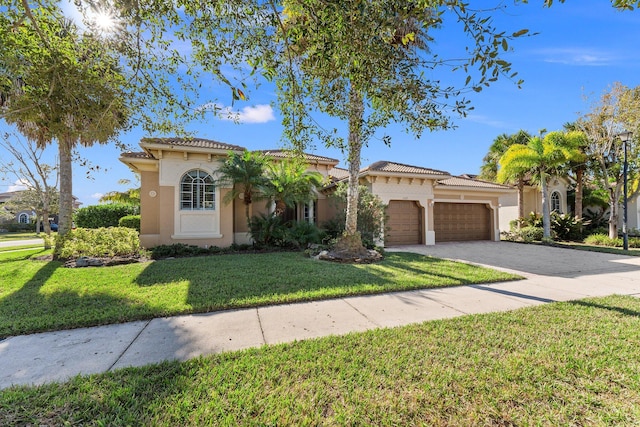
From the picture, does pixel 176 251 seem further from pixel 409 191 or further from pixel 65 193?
pixel 409 191

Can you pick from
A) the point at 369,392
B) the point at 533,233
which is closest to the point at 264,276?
the point at 369,392

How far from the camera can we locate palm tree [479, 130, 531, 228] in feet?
60.3

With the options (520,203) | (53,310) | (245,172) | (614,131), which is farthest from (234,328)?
(614,131)

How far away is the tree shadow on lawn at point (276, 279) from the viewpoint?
5301mm

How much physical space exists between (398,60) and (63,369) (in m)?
5.61

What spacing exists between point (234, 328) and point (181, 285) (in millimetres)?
2882

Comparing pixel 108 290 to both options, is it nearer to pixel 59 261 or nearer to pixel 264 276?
pixel 264 276

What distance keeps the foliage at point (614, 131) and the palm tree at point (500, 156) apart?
351cm

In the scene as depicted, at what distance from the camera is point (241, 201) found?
13.4 m

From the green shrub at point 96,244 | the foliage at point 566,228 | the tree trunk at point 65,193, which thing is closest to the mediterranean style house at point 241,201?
the green shrub at point 96,244

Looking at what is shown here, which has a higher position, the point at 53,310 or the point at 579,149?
the point at 579,149

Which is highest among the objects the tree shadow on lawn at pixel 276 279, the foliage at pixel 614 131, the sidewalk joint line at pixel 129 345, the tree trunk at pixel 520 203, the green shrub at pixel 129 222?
the foliage at pixel 614 131

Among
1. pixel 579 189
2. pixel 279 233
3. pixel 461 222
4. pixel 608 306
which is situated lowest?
pixel 608 306

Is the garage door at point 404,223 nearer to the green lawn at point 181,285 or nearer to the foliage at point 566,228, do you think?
the green lawn at point 181,285
